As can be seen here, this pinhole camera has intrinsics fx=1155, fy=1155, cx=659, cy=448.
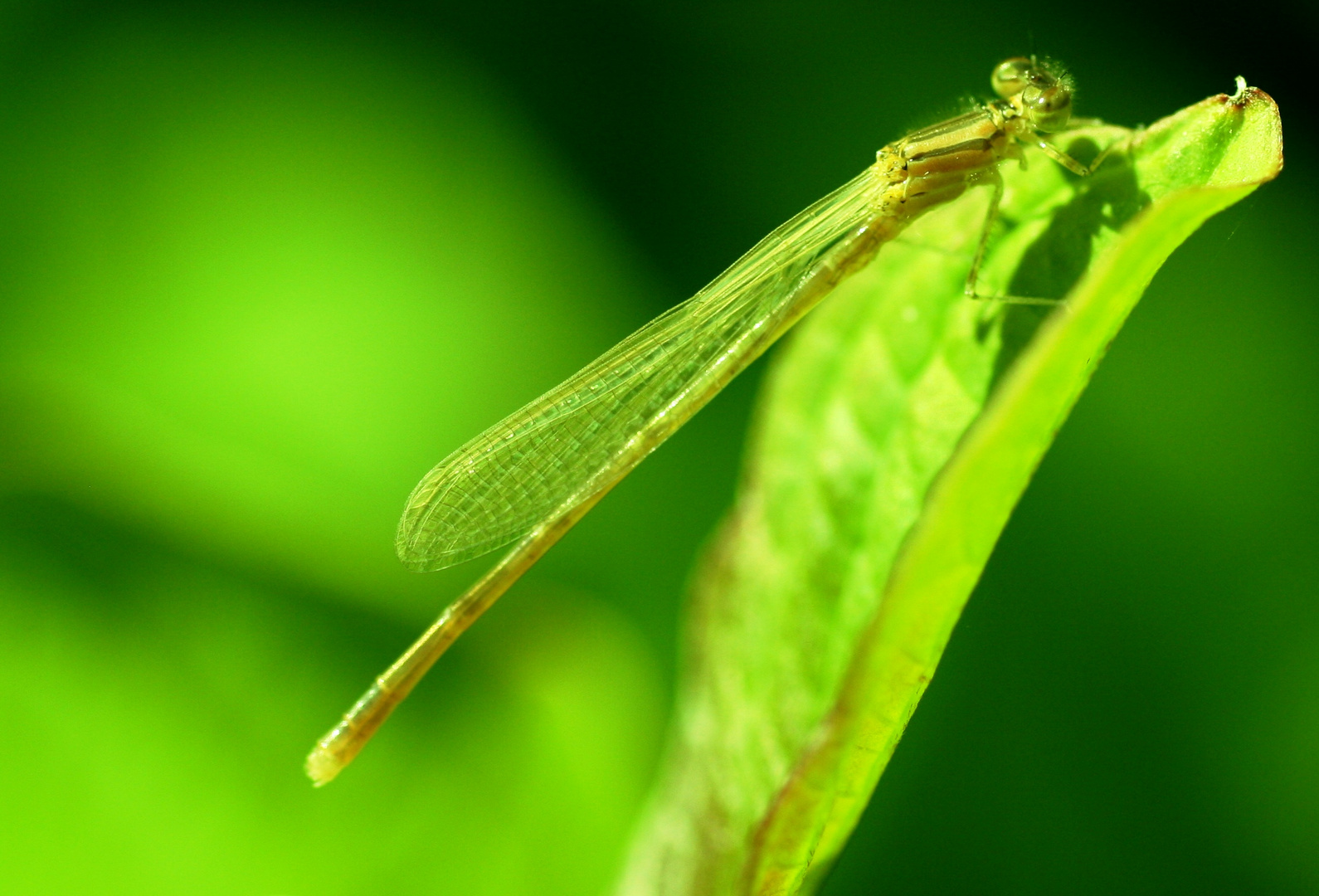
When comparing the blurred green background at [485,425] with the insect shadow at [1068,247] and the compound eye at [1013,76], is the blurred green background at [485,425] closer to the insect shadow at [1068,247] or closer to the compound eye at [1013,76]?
the compound eye at [1013,76]

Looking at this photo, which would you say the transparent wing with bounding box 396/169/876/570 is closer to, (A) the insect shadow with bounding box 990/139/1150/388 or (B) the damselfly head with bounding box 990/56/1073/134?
(B) the damselfly head with bounding box 990/56/1073/134

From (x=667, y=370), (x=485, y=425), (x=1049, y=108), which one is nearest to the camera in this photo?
(x=1049, y=108)

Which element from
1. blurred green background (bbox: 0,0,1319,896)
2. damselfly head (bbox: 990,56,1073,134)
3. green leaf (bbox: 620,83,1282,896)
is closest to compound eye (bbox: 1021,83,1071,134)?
damselfly head (bbox: 990,56,1073,134)

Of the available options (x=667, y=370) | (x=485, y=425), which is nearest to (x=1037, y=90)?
(x=667, y=370)

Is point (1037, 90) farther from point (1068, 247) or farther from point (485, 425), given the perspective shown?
point (485, 425)

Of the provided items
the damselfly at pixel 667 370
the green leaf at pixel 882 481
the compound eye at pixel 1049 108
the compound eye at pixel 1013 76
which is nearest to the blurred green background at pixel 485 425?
the damselfly at pixel 667 370

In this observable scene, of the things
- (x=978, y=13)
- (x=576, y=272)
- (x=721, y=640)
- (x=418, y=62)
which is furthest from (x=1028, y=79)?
(x=418, y=62)
